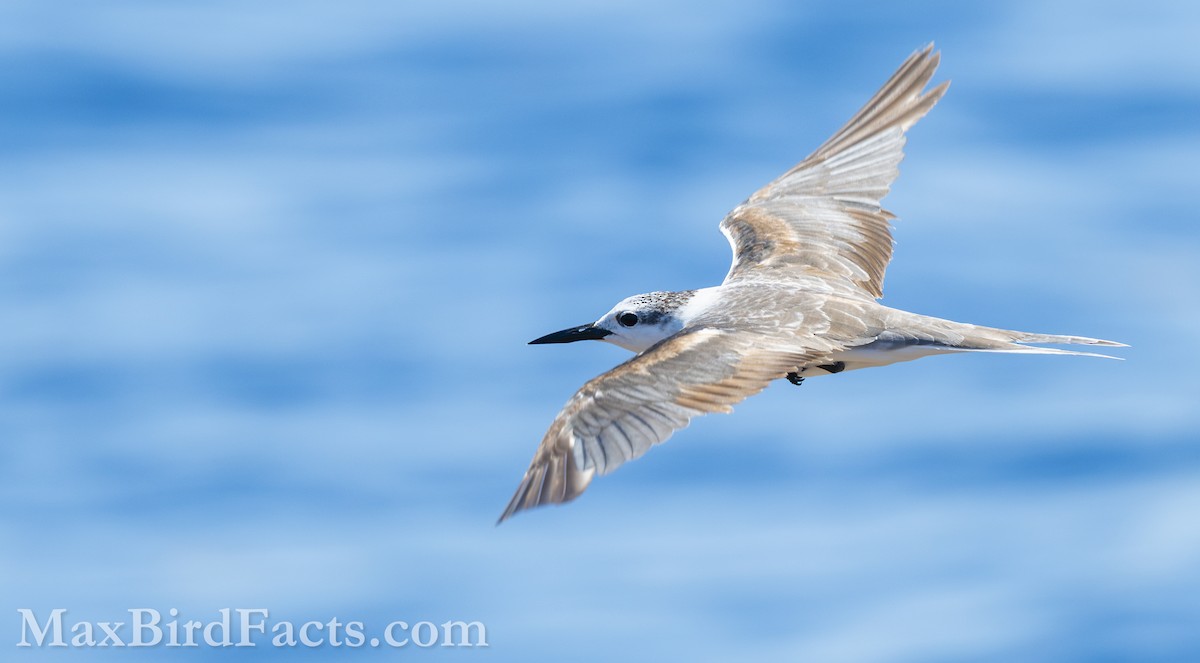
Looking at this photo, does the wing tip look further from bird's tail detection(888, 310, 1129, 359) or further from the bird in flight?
bird's tail detection(888, 310, 1129, 359)

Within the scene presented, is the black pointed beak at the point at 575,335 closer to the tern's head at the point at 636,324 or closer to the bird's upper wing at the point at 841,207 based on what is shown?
the tern's head at the point at 636,324

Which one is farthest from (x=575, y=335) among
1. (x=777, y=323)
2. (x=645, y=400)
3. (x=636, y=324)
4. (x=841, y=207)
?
(x=841, y=207)

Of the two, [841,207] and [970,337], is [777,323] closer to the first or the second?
[970,337]

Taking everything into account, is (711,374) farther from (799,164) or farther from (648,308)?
(799,164)

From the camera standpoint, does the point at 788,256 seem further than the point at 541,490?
Yes

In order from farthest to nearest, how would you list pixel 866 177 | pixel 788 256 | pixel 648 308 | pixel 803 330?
pixel 866 177, pixel 788 256, pixel 648 308, pixel 803 330

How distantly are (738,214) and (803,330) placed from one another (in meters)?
4.14

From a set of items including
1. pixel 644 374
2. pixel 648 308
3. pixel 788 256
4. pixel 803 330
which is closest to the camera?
pixel 644 374

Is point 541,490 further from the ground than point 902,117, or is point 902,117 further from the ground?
point 902,117

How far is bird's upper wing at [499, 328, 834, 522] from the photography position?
12.9m

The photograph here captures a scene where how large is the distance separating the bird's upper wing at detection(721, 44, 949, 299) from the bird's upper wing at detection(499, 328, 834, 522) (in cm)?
283

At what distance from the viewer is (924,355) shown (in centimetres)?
1511

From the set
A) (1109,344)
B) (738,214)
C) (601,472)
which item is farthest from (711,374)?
(738,214)

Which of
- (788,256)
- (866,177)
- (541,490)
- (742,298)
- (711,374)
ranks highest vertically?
(866,177)
